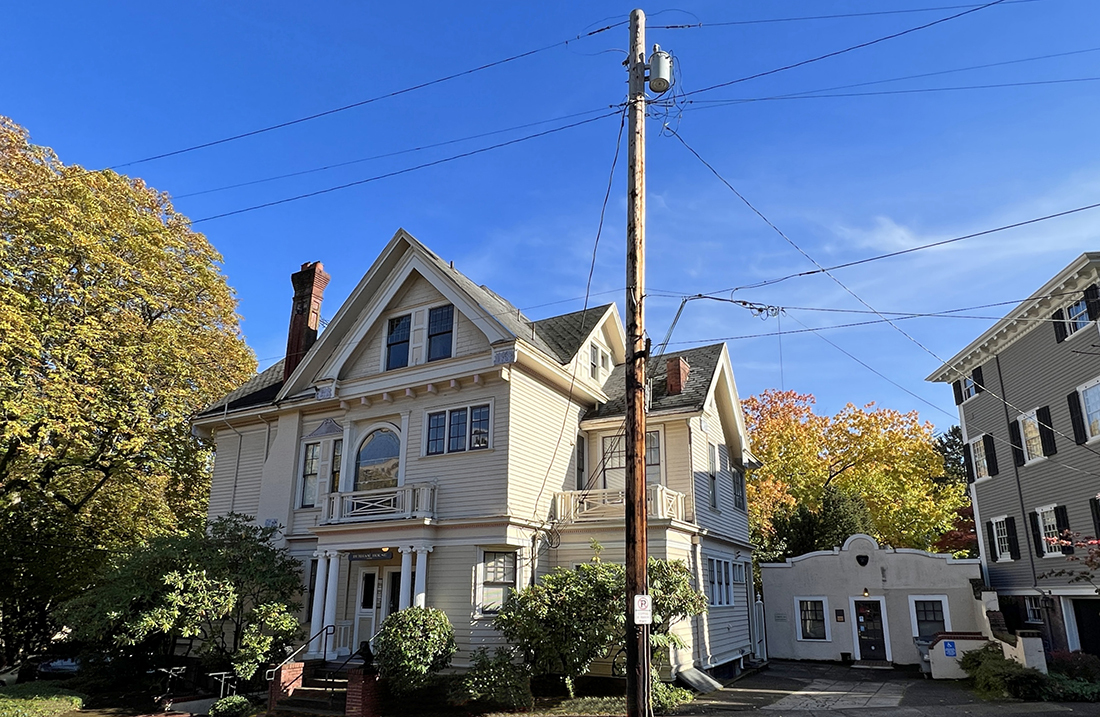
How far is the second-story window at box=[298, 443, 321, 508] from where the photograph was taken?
21266 mm

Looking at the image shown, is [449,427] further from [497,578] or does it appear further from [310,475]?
[310,475]

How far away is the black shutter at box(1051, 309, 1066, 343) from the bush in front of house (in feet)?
31.6

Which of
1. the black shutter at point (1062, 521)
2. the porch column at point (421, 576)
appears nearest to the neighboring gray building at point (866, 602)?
the black shutter at point (1062, 521)

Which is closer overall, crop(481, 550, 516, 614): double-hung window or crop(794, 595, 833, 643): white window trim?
crop(481, 550, 516, 614): double-hung window

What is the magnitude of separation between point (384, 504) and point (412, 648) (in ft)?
15.7

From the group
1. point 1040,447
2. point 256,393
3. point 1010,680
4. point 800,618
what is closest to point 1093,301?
point 1040,447

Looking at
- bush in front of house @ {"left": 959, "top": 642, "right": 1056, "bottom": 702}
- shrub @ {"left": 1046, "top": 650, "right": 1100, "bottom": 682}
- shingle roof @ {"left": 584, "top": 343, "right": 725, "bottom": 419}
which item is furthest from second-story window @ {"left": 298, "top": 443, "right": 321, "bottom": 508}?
shrub @ {"left": 1046, "top": 650, "right": 1100, "bottom": 682}

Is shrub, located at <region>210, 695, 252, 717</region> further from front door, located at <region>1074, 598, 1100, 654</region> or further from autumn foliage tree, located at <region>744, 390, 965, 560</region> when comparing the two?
autumn foliage tree, located at <region>744, 390, 965, 560</region>

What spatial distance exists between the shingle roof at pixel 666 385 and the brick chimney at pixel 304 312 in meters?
10.2

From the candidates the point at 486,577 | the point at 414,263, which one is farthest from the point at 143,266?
the point at 486,577

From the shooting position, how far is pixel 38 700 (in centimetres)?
1636

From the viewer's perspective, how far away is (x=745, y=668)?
21938 millimetres

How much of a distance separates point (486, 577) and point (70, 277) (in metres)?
16.9

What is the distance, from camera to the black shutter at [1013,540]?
81.5 ft
